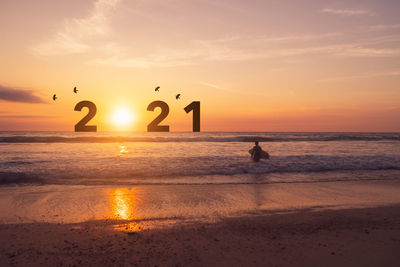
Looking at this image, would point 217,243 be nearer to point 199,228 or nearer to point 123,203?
point 199,228

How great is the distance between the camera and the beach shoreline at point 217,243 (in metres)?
3.53

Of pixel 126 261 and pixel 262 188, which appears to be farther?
pixel 262 188

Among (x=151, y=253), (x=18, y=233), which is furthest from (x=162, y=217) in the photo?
(x=18, y=233)

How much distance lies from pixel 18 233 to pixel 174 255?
2657 millimetres

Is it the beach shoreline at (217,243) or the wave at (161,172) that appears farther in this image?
the wave at (161,172)

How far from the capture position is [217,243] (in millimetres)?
4059

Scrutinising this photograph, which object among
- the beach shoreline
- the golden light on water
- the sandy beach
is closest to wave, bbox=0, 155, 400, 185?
the golden light on water

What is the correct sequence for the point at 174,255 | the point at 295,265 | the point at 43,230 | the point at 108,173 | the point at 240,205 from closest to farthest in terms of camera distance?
the point at 295,265
the point at 174,255
the point at 43,230
the point at 240,205
the point at 108,173

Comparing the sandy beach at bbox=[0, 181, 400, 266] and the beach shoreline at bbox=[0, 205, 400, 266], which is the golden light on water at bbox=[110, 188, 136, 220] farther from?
the beach shoreline at bbox=[0, 205, 400, 266]

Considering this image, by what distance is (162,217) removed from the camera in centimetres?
537

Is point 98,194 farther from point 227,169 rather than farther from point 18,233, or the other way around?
point 227,169

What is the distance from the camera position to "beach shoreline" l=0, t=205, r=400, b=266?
3.53 meters

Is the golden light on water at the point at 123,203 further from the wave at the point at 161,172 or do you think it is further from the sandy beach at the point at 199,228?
the wave at the point at 161,172

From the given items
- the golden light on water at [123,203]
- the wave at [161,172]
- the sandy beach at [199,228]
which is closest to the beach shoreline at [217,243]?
the sandy beach at [199,228]
